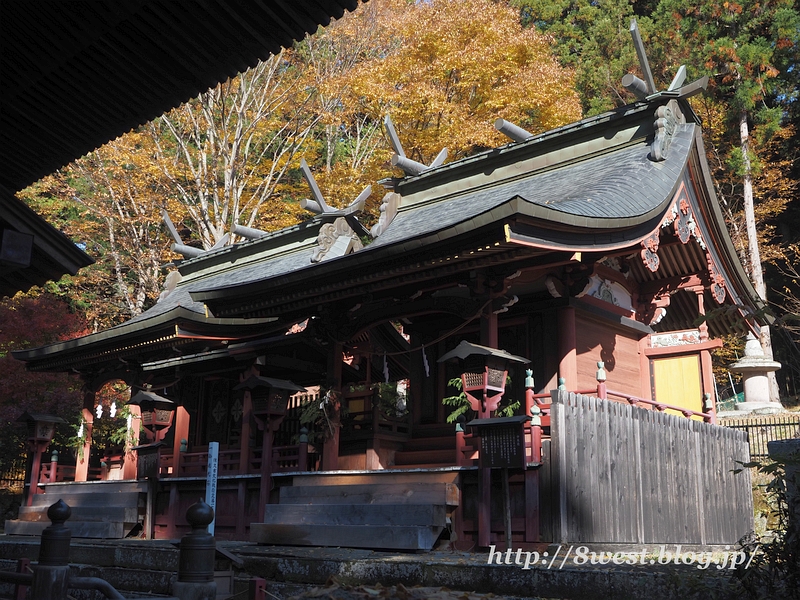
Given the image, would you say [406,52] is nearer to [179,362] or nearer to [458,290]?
[179,362]

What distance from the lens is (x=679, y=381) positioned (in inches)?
543

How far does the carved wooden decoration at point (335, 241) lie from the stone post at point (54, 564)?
12198mm

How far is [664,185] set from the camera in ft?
39.8

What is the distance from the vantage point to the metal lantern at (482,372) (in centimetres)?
1030

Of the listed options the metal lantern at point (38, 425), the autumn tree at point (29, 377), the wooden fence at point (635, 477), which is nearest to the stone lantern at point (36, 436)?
the metal lantern at point (38, 425)

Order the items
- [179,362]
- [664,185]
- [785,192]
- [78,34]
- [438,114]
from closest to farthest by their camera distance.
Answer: [78,34] < [664,185] < [179,362] < [438,114] < [785,192]

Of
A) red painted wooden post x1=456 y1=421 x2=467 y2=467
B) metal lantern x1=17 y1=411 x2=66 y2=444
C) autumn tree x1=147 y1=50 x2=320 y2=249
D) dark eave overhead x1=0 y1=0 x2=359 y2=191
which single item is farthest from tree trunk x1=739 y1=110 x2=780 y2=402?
dark eave overhead x1=0 y1=0 x2=359 y2=191

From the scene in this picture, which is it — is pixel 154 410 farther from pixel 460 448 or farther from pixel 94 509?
pixel 460 448

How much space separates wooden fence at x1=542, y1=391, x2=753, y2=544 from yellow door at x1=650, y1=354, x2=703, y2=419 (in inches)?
36.1

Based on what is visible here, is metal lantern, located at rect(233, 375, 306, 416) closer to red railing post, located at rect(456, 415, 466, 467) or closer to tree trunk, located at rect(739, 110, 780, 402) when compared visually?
red railing post, located at rect(456, 415, 466, 467)

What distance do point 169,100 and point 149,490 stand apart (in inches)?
418

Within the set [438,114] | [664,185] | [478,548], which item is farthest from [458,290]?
[438,114]

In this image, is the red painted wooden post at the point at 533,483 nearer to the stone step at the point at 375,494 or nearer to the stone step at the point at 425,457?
the stone step at the point at 375,494

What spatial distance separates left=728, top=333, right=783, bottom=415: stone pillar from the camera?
24.5 metres
